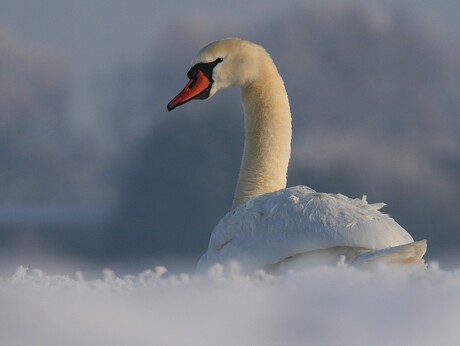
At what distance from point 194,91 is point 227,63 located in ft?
1.23

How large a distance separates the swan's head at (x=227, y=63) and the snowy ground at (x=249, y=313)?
5.53 metres

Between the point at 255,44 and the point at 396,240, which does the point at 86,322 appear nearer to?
the point at 396,240

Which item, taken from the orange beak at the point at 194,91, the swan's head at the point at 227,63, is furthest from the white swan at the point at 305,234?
the orange beak at the point at 194,91

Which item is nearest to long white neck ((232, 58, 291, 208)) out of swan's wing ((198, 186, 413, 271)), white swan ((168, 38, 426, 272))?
white swan ((168, 38, 426, 272))

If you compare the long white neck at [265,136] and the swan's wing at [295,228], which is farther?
the long white neck at [265,136]

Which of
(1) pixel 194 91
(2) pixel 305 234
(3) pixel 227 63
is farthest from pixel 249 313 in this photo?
(1) pixel 194 91

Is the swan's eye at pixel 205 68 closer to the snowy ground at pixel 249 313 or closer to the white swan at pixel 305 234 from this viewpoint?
the white swan at pixel 305 234

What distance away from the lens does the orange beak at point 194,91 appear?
755 cm

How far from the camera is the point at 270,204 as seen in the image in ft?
16.9

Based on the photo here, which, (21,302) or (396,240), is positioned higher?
(396,240)

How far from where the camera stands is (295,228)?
4.89m

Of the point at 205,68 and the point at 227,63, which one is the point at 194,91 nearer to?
the point at 205,68

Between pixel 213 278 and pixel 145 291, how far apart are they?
18 cm

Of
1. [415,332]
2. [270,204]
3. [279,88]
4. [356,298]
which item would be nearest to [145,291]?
[356,298]
